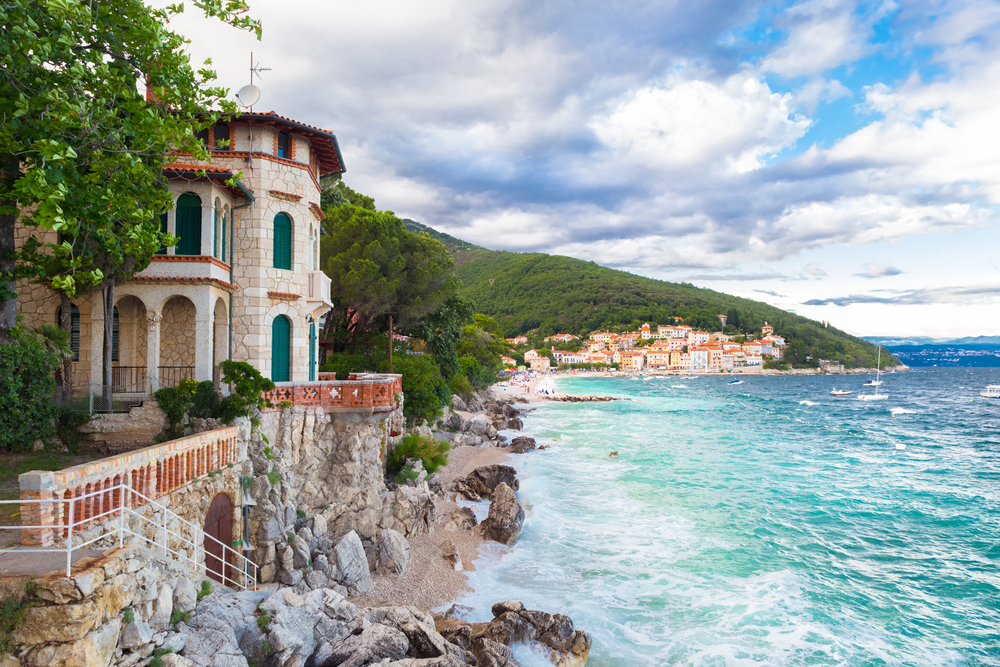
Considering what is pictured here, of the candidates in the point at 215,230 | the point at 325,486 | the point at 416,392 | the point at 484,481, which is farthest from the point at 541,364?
the point at 215,230

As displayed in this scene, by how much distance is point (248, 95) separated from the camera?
15352mm

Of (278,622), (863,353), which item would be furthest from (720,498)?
(863,353)

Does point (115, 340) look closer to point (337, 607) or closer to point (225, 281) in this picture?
point (225, 281)

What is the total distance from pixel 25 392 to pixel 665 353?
17733cm

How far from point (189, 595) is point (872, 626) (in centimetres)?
1604

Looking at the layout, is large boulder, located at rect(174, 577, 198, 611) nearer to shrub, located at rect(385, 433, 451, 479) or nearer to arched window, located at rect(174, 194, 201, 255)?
arched window, located at rect(174, 194, 201, 255)

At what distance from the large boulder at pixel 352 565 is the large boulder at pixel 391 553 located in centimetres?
62

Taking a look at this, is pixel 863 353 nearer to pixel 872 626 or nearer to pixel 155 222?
pixel 872 626

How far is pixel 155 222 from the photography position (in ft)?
35.4

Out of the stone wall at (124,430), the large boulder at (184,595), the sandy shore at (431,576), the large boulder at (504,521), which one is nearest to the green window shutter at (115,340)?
Answer: the stone wall at (124,430)

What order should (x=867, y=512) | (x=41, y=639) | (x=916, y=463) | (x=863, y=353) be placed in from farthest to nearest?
(x=863, y=353) < (x=916, y=463) < (x=867, y=512) < (x=41, y=639)

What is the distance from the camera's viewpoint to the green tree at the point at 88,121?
8.16m

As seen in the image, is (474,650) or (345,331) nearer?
(474,650)

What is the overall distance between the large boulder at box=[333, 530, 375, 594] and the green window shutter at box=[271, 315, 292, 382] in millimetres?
5329
